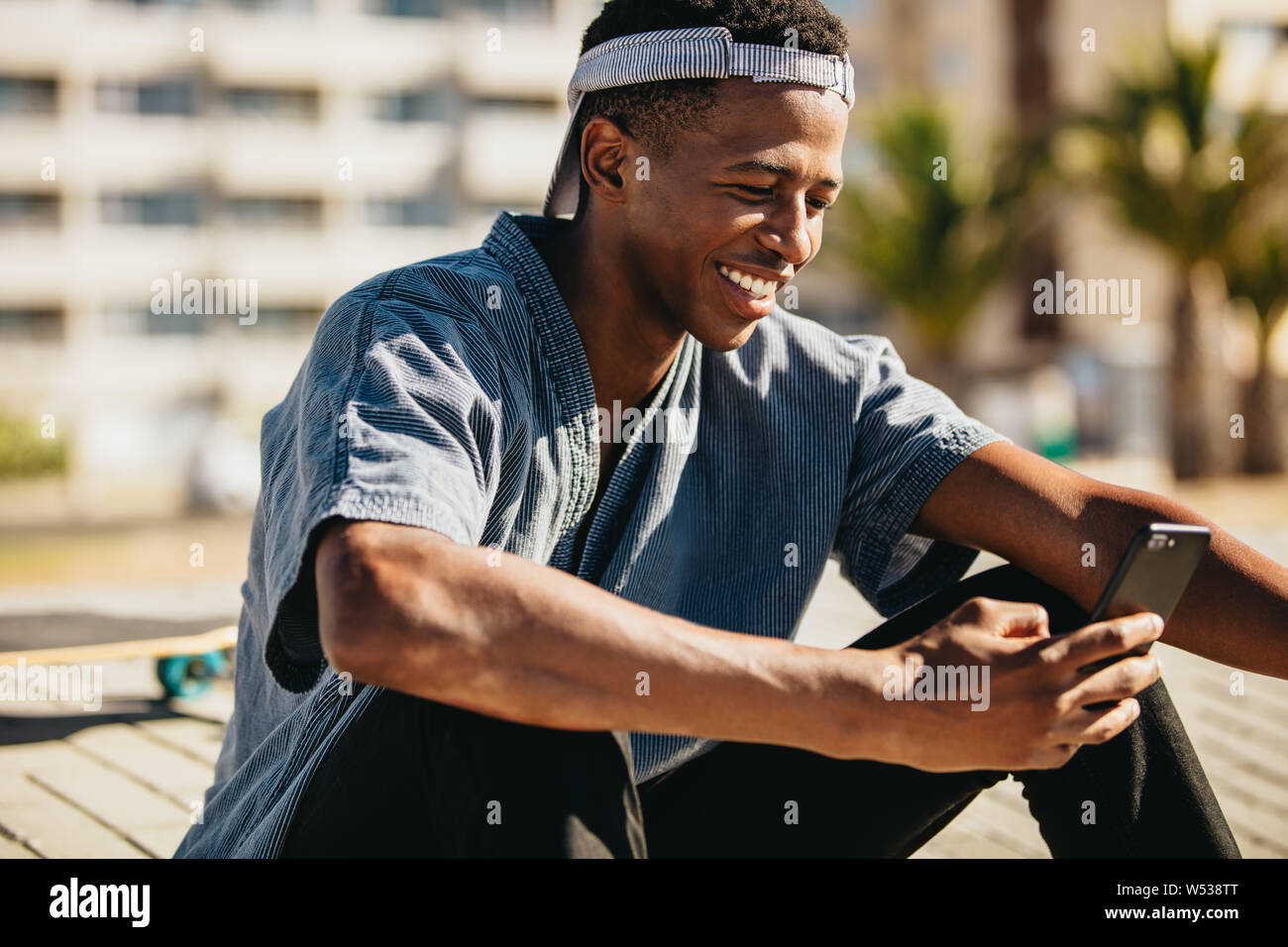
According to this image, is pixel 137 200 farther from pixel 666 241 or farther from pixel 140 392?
pixel 666 241

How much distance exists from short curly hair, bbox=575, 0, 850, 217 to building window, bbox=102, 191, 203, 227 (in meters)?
41.4

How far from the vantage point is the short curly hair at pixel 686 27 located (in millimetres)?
2064

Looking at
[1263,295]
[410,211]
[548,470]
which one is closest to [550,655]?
[548,470]

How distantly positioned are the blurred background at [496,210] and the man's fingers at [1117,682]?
14715mm

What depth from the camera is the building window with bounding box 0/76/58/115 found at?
129ft

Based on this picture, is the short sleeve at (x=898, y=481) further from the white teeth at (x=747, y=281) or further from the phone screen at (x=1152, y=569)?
the phone screen at (x=1152, y=569)

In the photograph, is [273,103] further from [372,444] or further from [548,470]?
[372,444]

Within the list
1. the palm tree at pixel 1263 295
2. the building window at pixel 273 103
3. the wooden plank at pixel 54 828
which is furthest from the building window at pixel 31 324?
the wooden plank at pixel 54 828

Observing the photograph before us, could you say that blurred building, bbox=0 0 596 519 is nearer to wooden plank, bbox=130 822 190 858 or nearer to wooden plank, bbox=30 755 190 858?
wooden plank, bbox=30 755 190 858

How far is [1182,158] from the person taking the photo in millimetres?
17453

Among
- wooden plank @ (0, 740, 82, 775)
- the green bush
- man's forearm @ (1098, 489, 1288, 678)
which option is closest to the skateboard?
wooden plank @ (0, 740, 82, 775)

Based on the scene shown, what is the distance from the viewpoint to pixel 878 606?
228cm

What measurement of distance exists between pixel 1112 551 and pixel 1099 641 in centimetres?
45

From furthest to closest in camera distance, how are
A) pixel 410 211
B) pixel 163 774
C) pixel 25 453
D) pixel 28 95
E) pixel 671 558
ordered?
pixel 410 211 → pixel 28 95 → pixel 25 453 → pixel 163 774 → pixel 671 558
